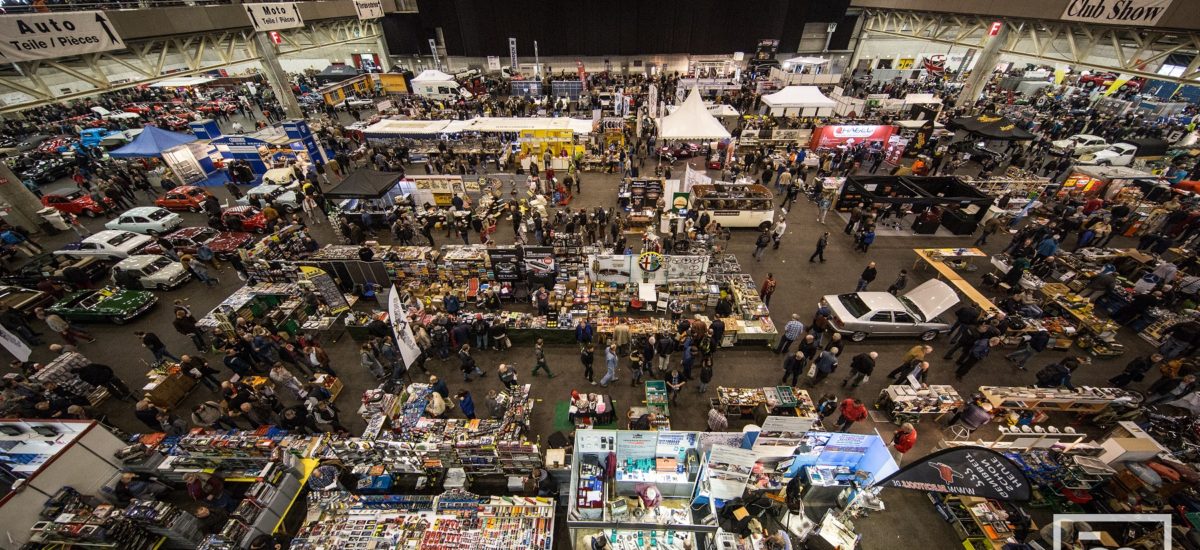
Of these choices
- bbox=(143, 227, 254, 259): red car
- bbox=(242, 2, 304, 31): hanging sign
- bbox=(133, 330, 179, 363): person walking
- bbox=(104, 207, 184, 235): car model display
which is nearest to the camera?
bbox=(133, 330, 179, 363): person walking

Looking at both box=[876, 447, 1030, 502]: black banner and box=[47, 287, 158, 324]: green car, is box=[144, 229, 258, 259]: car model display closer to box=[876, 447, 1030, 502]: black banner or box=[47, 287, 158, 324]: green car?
box=[47, 287, 158, 324]: green car

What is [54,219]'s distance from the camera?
17.1m

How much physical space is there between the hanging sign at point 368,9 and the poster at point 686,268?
3769 cm

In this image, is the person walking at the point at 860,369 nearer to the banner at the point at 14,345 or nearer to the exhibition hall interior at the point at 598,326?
the exhibition hall interior at the point at 598,326

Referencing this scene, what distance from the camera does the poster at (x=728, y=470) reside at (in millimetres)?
7152

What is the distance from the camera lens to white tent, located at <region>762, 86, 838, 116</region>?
87.1 ft

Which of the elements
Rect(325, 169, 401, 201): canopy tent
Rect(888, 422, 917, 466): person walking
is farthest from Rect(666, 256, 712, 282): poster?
Rect(325, 169, 401, 201): canopy tent

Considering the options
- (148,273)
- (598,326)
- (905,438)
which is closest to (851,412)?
(905,438)

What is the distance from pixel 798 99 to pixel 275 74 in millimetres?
34091

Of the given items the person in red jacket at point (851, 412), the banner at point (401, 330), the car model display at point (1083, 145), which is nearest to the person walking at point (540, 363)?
the banner at point (401, 330)

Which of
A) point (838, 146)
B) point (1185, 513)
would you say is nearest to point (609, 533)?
point (1185, 513)

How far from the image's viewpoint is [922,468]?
616 centimetres

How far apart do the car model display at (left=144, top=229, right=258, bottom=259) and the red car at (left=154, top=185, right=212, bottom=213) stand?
11.0ft

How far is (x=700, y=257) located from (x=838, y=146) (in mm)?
17247
